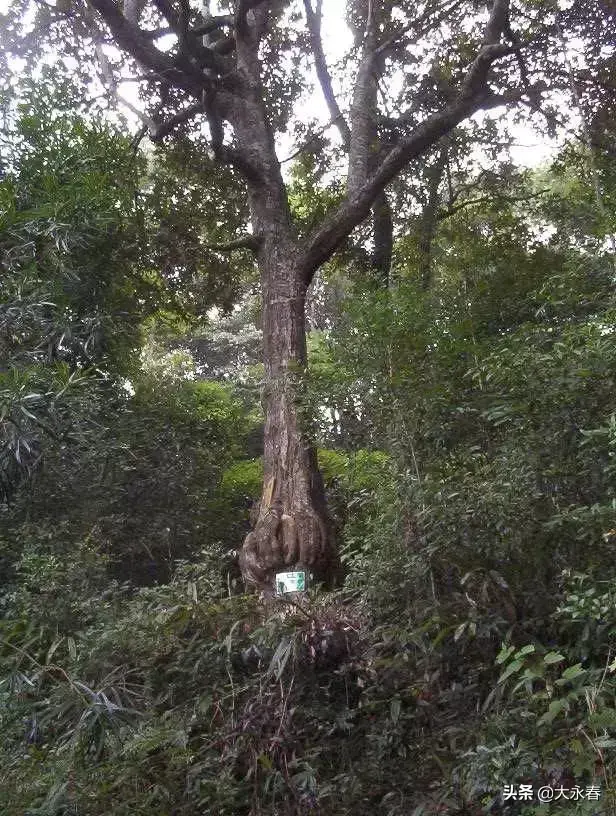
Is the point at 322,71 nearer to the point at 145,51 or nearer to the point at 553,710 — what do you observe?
the point at 145,51

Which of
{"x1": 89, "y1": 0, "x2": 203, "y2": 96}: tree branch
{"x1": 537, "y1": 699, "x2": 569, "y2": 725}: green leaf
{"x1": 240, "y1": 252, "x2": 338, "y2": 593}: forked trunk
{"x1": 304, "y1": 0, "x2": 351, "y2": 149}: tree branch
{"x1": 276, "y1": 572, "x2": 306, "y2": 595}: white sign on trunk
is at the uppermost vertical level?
{"x1": 304, "y1": 0, "x2": 351, "y2": 149}: tree branch

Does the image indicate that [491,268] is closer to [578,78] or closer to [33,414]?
[578,78]

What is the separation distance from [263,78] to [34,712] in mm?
8125

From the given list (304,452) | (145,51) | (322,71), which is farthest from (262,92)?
(304,452)

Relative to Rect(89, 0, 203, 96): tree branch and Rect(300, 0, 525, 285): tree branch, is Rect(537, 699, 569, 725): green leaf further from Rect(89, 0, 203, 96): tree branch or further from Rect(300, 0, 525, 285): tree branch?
Rect(89, 0, 203, 96): tree branch

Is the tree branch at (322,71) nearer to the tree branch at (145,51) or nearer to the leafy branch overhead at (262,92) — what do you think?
the leafy branch overhead at (262,92)

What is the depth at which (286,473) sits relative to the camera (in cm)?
562

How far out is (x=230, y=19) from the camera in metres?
7.98

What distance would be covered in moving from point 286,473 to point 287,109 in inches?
236

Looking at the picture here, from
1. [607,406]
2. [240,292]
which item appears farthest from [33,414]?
[240,292]

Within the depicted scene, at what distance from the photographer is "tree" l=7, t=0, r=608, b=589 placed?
18.3 ft

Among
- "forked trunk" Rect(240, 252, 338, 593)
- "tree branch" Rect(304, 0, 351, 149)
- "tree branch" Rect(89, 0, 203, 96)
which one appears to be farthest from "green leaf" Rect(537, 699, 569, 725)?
"tree branch" Rect(304, 0, 351, 149)

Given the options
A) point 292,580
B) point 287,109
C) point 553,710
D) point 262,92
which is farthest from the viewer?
point 287,109

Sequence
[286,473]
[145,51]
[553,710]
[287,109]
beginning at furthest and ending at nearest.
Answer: [287,109]
[145,51]
[286,473]
[553,710]
